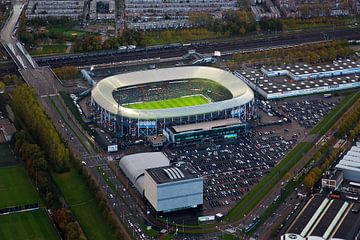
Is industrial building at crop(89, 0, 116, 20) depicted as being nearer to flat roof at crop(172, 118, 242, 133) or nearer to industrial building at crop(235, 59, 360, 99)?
industrial building at crop(235, 59, 360, 99)

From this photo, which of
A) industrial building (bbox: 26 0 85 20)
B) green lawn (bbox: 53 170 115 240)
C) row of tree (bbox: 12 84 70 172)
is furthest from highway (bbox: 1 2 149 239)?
industrial building (bbox: 26 0 85 20)

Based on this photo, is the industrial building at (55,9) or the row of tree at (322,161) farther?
the industrial building at (55,9)

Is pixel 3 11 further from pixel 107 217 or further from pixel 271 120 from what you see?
pixel 107 217

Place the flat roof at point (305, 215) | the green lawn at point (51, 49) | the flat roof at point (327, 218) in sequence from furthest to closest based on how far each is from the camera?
the green lawn at point (51, 49), the flat roof at point (305, 215), the flat roof at point (327, 218)

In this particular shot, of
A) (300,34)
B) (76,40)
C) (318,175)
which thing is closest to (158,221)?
(318,175)

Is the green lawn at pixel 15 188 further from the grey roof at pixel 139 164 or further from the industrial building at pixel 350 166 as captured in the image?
the industrial building at pixel 350 166

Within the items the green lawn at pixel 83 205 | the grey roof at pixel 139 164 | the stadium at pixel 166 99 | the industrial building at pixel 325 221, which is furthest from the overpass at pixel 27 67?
the industrial building at pixel 325 221

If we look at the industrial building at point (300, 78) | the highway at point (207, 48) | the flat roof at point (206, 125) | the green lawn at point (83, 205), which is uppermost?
the flat roof at point (206, 125)
